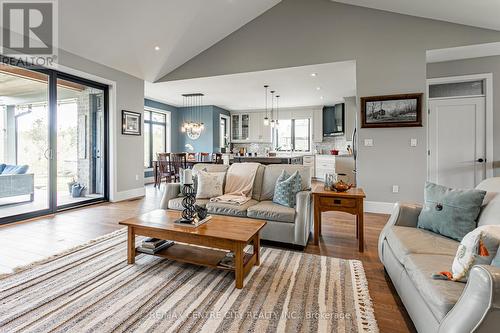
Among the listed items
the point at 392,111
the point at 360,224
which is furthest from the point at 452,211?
the point at 392,111

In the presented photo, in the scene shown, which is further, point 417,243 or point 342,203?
point 342,203

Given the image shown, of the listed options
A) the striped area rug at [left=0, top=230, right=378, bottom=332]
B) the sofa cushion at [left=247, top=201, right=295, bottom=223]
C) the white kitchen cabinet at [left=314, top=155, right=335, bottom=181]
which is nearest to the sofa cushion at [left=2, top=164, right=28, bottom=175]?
the striped area rug at [left=0, top=230, right=378, bottom=332]

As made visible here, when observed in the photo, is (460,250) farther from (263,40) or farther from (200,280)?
(263,40)

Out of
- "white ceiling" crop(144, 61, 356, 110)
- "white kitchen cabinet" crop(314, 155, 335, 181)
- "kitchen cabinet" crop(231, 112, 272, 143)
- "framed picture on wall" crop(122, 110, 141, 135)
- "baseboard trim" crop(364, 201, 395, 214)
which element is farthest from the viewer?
Result: "kitchen cabinet" crop(231, 112, 272, 143)

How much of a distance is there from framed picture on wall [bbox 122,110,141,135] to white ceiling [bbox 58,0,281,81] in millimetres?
884

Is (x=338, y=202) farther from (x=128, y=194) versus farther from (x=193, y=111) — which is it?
(x=193, y=111)

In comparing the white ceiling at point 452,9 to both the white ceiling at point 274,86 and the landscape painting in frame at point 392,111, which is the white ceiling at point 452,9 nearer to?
the white ceiling at point 274,86

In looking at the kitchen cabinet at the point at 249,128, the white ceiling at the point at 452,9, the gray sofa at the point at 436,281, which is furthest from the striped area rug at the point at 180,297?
the kitchen cabinet at the point at 249,128

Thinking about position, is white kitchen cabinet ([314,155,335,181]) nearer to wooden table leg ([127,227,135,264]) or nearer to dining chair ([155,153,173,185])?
dining chair ([155,153,173,185])

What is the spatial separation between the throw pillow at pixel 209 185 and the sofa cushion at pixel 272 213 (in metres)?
0.66

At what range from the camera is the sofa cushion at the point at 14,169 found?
387cm

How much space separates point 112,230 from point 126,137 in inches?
108

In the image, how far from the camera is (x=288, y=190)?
9.36ft

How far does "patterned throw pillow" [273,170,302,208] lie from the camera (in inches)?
111
